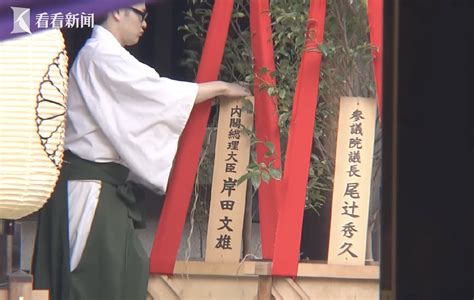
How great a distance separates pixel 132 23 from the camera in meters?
4.63

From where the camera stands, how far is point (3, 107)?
4.07 meters

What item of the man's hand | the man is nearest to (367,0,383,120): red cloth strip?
the man's hand

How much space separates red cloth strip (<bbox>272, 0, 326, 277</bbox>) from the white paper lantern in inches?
43.4

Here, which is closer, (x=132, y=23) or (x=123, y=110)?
(x=123, y=110)

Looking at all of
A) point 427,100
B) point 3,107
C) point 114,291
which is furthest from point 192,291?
point 427,100

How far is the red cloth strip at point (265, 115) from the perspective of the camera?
4.58 m

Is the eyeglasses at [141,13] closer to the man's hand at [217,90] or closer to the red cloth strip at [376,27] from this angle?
the man's hand at [217,90]

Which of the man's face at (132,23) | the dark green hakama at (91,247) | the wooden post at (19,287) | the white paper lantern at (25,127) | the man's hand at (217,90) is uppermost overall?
the man's face at (132,23)

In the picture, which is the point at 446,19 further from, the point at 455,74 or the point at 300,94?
the point at 300,94

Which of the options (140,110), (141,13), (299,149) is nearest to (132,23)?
(141,13)

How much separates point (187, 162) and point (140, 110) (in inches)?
14.2

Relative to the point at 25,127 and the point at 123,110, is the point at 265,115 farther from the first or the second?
the point at 25,127

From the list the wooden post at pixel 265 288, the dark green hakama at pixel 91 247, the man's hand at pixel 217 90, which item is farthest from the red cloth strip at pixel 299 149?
the dark green hakama at pixel 91 247

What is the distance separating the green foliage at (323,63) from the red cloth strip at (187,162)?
0.11m
